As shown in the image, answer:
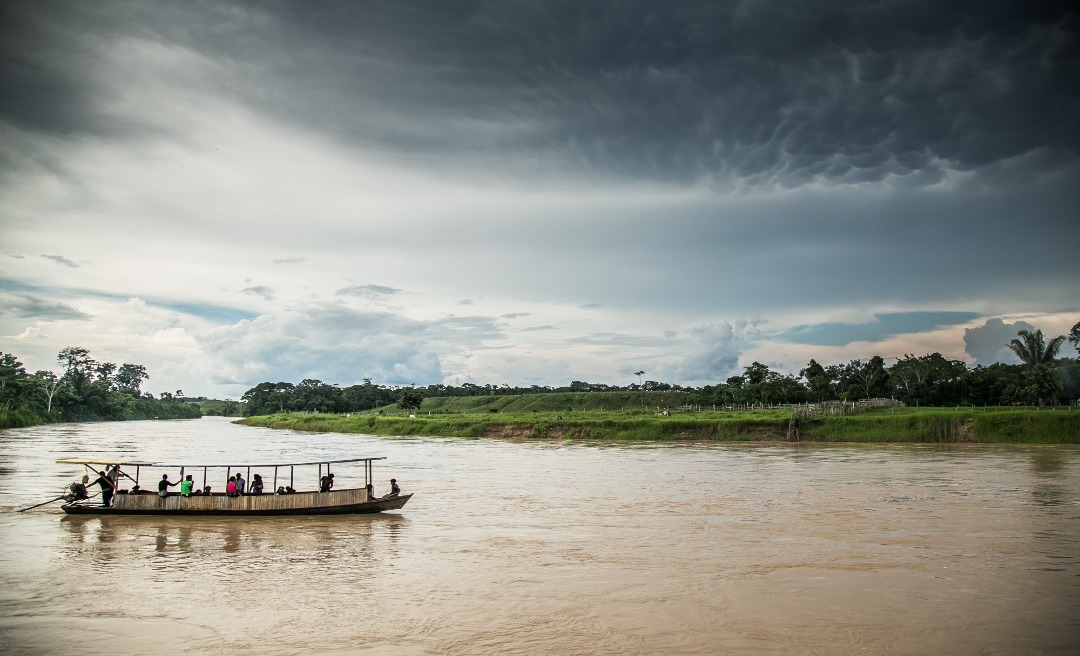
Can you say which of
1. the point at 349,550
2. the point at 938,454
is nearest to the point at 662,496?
the point at 349,550

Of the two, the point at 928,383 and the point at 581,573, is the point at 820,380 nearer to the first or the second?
the point at 928,383

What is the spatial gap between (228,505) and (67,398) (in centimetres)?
13128

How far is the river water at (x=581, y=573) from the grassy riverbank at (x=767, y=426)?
2589 cm

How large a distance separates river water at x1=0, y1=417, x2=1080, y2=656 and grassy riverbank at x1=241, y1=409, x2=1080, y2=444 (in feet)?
85.0

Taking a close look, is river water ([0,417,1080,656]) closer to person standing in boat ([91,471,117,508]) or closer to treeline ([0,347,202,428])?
person standing in boat ([91,471,117,508])

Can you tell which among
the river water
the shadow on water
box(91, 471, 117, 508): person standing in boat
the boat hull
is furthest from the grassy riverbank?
box(91, 471, 117, 508): person standing in boat

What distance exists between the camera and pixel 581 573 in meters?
19.9

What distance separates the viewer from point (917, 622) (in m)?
15.6

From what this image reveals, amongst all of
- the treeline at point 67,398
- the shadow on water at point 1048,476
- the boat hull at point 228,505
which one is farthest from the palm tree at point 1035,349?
the treeline at point 67,398

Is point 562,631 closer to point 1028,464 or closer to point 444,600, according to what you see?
point 444,600

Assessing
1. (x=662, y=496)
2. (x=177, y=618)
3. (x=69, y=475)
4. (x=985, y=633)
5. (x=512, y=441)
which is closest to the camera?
(x=985, y=633)

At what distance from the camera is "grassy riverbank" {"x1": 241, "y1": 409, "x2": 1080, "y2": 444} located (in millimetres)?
61259

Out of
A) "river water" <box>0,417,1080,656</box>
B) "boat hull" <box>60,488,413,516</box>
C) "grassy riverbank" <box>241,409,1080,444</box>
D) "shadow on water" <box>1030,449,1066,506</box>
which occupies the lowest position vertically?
"river water" <box>0,417,1080,656</box>

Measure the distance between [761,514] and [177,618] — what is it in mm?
22367
